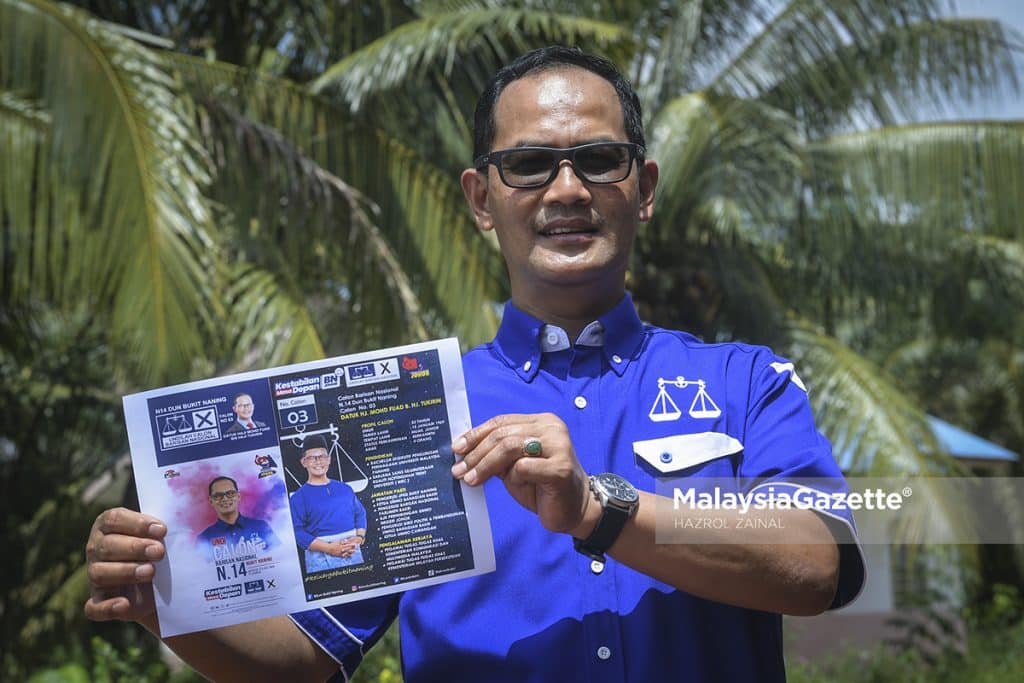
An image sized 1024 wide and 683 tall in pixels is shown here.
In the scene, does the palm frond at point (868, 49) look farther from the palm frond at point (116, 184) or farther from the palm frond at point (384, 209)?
the palm frond at point (116, 184)

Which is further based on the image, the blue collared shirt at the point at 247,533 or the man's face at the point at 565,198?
the man's face at the point at 565,198

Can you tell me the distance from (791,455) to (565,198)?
2.00ft

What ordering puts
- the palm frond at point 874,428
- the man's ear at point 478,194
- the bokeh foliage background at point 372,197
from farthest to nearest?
the palm frond at point 874,428 < the bokeh foliage background at point 372,197 < the man's ear at point 478,194

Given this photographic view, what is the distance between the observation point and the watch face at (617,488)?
175 centimetres

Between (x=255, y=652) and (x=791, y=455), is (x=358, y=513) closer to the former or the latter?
(x=255, y=652)

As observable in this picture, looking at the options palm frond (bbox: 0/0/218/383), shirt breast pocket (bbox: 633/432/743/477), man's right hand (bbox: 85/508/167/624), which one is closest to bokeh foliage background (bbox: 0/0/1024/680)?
palm frond (bbox: 0/0/218/383)

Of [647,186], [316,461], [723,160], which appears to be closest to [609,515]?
[316,461]

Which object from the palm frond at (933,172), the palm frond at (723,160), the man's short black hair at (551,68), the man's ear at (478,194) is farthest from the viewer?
the palm frond at (933,172)

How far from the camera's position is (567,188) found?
214cm

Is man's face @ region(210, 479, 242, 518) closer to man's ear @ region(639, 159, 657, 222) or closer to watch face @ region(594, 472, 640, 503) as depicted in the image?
watch face @ region(594, 472, 640, 503)

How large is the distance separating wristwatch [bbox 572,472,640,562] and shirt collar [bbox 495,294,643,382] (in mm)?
470

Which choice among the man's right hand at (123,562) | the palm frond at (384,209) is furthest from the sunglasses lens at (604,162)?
the palm frond at (384,209)

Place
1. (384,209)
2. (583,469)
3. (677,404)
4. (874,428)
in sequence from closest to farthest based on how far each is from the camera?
(583,469)
(677,404)
(384,209)
(874,428)

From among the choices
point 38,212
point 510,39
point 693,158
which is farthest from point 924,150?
point 38,212
